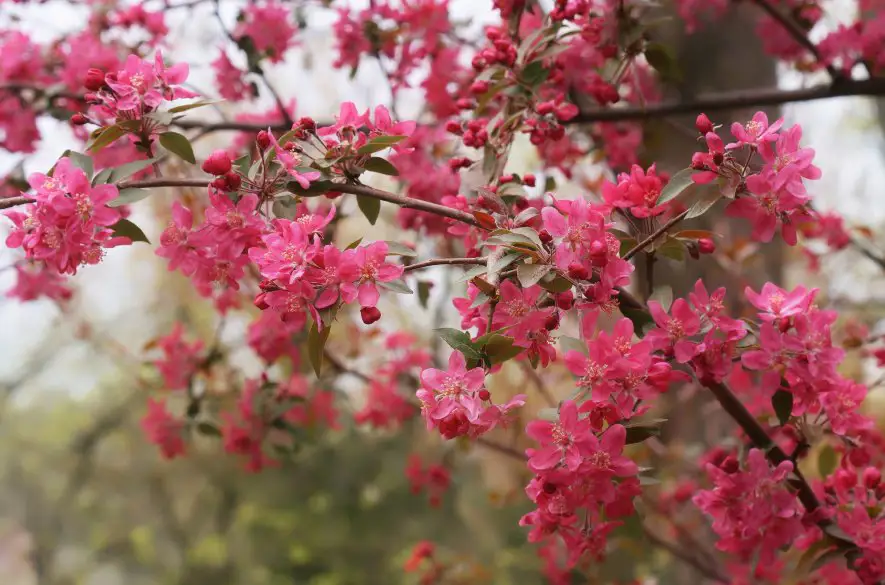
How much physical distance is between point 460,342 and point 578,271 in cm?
13

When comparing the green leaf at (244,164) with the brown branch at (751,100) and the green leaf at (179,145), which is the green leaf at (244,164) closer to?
the green leaf at (179,145)

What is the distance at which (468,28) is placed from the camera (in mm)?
1639

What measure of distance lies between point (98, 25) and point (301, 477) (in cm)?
190

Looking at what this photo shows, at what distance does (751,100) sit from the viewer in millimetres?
1351

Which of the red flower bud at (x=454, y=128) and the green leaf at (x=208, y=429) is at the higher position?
the green leaf at (x=208, y=429)

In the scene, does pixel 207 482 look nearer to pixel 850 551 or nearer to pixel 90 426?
pixel 90 426

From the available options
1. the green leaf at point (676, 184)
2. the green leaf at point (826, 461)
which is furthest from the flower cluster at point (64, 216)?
the green leaf at point (826, 461)

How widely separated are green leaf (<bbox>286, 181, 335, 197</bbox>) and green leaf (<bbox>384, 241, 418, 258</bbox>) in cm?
9

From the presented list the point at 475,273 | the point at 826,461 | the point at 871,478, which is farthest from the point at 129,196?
the point at 826,461

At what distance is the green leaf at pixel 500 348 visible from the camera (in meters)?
0.71

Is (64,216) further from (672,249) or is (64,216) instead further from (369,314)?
(672,249)

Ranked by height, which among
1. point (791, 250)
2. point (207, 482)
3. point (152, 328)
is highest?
point (152, 328)

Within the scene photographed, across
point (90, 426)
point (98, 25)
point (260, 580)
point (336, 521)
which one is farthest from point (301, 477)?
point (98, 25)

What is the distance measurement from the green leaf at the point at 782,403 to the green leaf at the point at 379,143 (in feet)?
1.65
